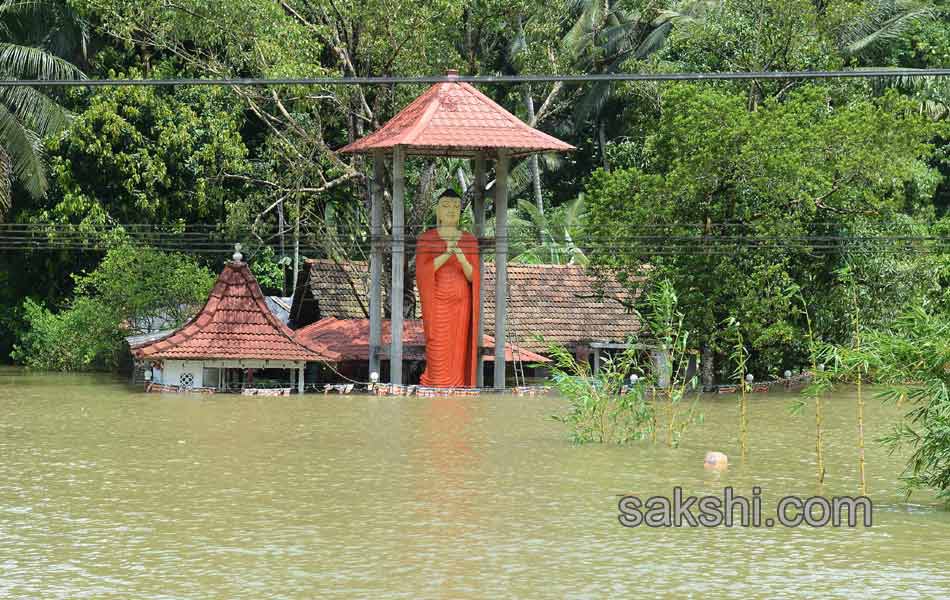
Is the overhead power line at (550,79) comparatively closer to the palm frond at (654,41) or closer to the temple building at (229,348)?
the temple building at (229,348)

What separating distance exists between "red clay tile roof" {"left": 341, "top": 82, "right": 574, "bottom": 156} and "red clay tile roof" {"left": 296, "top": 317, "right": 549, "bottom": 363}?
3.54 metres

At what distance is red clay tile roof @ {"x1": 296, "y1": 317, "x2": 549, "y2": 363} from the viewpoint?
90.0 feet

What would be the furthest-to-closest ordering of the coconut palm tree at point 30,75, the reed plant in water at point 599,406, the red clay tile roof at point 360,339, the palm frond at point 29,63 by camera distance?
1. the palm frond at point 29,63
2. the coconut palm tree at point 30,75
3. the red clay tile roof at point 360,339
4. the reed plant in water at point 599,406

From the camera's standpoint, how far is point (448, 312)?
87.4 ft

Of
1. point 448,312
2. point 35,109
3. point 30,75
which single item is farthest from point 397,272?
point 30,75

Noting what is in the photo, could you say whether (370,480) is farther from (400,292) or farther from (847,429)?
(400,292)

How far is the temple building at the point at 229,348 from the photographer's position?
2538 centimetres

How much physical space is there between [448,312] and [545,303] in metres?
3.32

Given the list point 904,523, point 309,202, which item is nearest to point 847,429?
point 904,523

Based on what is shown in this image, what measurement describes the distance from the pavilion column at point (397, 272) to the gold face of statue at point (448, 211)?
2.38 ft

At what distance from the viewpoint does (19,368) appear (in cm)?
3253

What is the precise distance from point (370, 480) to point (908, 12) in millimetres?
27289

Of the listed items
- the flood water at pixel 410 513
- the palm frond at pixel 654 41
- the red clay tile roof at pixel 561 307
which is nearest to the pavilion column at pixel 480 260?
the red clay tile roof at pixel 561 307

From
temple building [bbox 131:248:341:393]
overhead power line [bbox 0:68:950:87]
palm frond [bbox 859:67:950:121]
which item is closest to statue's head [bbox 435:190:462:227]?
temple building [bbox 131:248:341:393]
